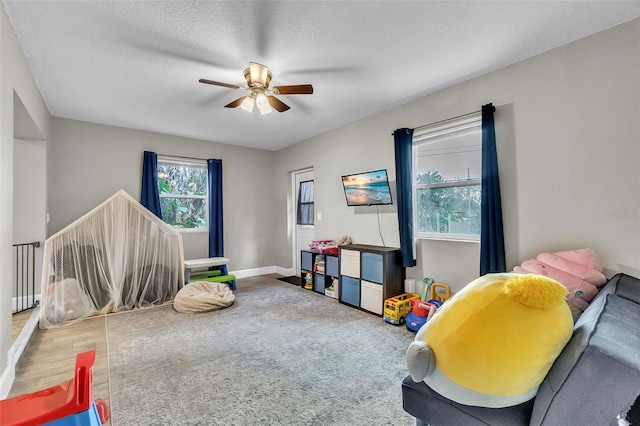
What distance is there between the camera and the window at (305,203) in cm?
555

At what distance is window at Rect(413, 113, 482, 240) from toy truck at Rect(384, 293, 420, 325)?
809mm

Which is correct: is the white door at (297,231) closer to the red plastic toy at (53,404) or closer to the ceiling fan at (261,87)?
the ceiling fan at (261,87)

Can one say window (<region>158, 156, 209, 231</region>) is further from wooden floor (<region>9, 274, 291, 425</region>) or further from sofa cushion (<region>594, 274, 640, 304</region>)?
sofa cushion (<region>594, 274, 640, 304</region>)

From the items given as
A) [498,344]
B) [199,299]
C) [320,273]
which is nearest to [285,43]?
[498,344]

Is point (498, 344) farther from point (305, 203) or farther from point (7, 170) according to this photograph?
point (305, 203)

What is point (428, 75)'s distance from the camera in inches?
117

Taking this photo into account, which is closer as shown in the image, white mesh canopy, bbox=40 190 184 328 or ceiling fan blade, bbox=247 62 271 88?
ceiling fan blade, bbox=247 62 271 88

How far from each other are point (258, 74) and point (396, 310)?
106 inches

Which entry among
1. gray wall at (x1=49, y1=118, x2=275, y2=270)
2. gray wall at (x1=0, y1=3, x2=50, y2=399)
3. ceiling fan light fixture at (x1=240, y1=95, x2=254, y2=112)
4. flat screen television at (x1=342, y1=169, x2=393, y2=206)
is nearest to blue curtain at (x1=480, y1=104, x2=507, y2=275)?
flat screen television at (x1=342, y1=169, x2=393, y2=206)

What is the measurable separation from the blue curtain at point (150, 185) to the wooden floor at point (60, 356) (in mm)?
1755

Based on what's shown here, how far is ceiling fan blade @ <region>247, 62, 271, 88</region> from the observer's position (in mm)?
2533

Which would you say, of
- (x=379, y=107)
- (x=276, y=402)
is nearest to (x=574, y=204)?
(x=379, y=107)

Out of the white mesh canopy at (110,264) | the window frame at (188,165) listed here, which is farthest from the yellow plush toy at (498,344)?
the window frame at (188,165)

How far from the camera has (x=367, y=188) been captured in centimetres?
403
